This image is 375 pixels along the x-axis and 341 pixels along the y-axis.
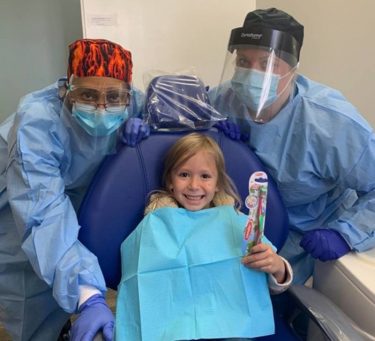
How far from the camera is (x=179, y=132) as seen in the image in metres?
1.19

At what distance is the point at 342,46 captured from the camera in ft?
5.92

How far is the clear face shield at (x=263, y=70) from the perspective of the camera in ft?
3.87

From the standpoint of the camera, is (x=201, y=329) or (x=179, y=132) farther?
(x=179, y=132)

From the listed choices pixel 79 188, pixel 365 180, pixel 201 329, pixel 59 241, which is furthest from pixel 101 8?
pixel 201 329

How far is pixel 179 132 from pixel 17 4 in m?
1.85

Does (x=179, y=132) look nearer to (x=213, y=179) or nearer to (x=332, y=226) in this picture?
(x=213, y=179)

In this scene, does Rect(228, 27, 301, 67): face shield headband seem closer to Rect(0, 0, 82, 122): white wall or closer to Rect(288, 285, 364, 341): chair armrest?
Rect(288, 285, 364, 341): chair armrest

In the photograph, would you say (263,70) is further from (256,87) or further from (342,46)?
(342,46)

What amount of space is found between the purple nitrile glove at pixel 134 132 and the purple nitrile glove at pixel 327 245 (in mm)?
564

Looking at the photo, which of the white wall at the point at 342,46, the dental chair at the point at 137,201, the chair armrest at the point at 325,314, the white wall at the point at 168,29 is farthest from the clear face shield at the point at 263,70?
the white wall at the point at 168,29

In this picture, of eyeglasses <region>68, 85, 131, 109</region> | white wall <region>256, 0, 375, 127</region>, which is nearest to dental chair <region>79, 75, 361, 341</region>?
eyeglasses <region>68, 85, 131, 109</region>

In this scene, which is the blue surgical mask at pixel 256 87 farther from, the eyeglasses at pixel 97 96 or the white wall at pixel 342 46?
the white wall at pixel 342 46

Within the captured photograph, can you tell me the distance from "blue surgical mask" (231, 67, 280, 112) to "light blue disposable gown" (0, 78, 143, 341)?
0.34 m

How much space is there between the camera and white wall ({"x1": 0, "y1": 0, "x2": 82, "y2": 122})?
247 centimetres
